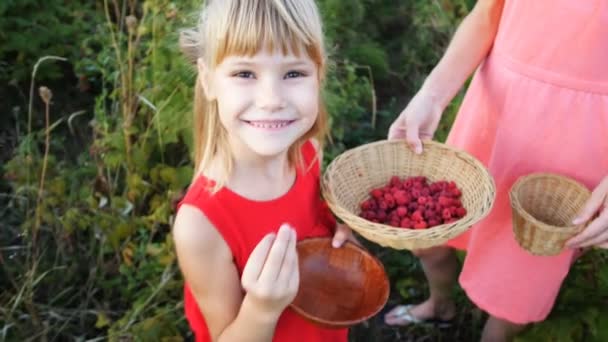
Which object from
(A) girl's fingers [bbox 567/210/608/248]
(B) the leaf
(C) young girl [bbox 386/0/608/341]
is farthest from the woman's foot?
(B) the leaf

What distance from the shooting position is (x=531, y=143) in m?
1.83

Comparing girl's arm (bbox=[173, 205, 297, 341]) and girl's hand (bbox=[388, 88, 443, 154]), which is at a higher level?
girl's hand (bbox=[388, 88, 443, 154])

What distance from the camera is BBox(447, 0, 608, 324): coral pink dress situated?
170 cm

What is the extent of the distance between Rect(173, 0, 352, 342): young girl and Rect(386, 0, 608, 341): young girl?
21.9 inches

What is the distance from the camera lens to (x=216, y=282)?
1486 mm

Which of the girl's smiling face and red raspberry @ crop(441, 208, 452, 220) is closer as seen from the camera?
the girl's smiling face

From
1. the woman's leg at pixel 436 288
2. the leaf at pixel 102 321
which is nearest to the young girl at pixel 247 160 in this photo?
the leaf at pixel 102 321

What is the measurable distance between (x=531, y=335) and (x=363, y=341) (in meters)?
0.69

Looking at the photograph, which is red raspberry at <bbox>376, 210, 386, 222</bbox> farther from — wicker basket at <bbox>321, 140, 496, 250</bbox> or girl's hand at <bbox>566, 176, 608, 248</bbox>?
girl's hand at <bbox>566, 176, 608, 248</bbox>

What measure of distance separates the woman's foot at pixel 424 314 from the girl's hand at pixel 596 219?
105cm

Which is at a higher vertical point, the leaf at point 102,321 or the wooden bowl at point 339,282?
the wooden bowl at point 339,282

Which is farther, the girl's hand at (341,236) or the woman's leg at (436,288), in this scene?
the woman's leg at (436,288)

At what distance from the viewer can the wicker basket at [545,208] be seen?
1705 millimetres

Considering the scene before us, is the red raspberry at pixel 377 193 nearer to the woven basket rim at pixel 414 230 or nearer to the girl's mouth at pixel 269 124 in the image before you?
the woven basket rim at pixel 414 230
